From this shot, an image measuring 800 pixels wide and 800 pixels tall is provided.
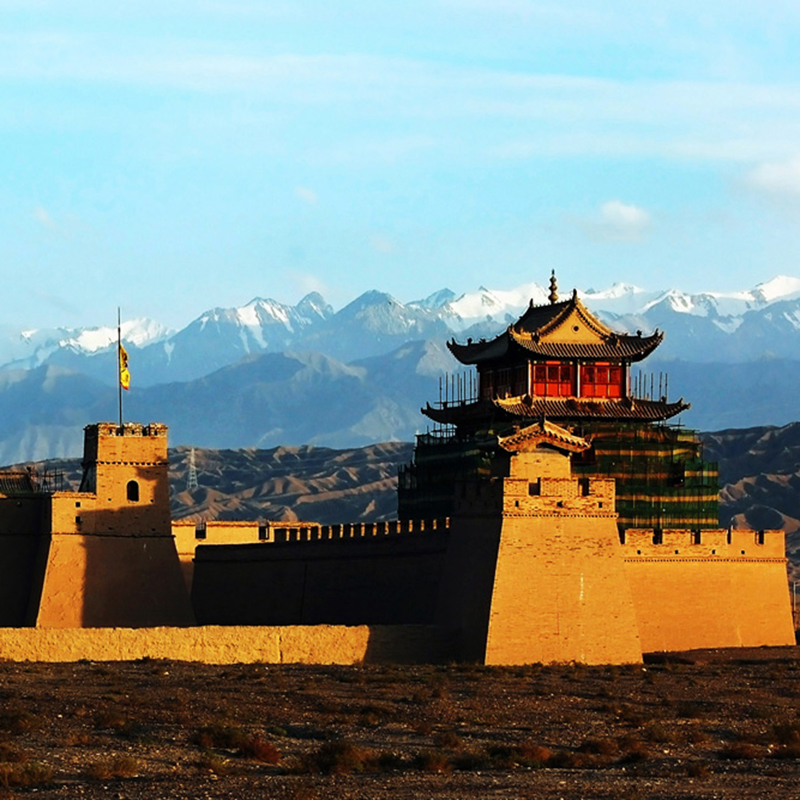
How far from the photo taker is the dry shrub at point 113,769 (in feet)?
121

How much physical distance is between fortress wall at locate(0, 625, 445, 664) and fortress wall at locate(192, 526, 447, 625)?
3940 mm

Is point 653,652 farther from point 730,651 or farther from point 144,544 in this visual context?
point 144,544

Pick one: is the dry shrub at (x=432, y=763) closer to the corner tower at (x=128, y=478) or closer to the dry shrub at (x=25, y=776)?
the dry shrub at (x=25, y=776)

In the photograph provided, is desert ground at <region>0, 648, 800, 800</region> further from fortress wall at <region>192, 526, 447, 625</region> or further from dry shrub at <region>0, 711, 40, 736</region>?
fortress wall at <region>192, 526, 447, 625</region>

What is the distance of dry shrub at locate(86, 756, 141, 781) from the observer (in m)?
37.0

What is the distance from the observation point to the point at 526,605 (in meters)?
60.9

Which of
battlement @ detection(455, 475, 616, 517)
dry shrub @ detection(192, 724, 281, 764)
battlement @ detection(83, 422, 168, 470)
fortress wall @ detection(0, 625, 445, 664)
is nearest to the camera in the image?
dry shrub @ detection(192, 724, 281, 764)

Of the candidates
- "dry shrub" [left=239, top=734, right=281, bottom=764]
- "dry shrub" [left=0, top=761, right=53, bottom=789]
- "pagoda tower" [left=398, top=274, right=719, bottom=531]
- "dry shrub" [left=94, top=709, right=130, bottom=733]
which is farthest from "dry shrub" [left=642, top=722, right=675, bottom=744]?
"pagoda tower" [left=398, top=274, right=719, bottom=531]

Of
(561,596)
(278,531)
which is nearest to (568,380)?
(278,531)

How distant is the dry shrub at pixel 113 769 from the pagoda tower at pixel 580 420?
37159 millimetres

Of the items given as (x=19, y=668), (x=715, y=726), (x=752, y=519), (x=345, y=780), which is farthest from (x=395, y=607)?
(x=752, y=519)

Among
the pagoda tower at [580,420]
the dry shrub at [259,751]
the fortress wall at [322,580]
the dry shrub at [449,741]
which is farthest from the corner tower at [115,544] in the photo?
the dry shrub at [259,751]

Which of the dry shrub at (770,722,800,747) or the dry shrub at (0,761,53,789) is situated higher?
the dry shrub at (770,722,800,747)

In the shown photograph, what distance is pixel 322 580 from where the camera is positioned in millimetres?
72062
